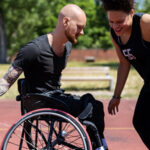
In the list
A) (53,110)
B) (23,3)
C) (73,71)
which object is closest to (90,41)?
(23,3)

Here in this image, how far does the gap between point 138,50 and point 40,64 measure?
84 centimetres

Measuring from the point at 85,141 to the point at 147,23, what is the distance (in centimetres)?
104

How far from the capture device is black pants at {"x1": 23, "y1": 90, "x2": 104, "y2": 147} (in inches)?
103

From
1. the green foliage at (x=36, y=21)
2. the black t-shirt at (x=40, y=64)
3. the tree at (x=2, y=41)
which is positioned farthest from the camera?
the tree at (x=2, y=41)

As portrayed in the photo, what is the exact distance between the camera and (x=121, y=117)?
5426 mm

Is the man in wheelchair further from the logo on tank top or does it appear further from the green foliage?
the green foliage

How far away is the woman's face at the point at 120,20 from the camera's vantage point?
2382 millimetres

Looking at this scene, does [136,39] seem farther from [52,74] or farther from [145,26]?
[52,74]

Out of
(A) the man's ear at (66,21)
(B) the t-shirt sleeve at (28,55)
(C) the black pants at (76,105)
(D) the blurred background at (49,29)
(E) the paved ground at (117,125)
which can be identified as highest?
(A) the man's ear at (66,21)

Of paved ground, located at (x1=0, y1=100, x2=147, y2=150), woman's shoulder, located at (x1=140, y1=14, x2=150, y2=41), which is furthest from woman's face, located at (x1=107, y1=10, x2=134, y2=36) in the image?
paved ground, located at (x1=0, y1=100, x2=147, y2=150)

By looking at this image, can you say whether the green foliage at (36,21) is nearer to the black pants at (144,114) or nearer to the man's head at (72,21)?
the man's head at (72,21)

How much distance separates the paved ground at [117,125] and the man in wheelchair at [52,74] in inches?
53.7

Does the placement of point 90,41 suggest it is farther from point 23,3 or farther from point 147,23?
point 147,23

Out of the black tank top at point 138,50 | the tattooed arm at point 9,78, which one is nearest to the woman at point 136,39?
the black tank top at point 138,50
